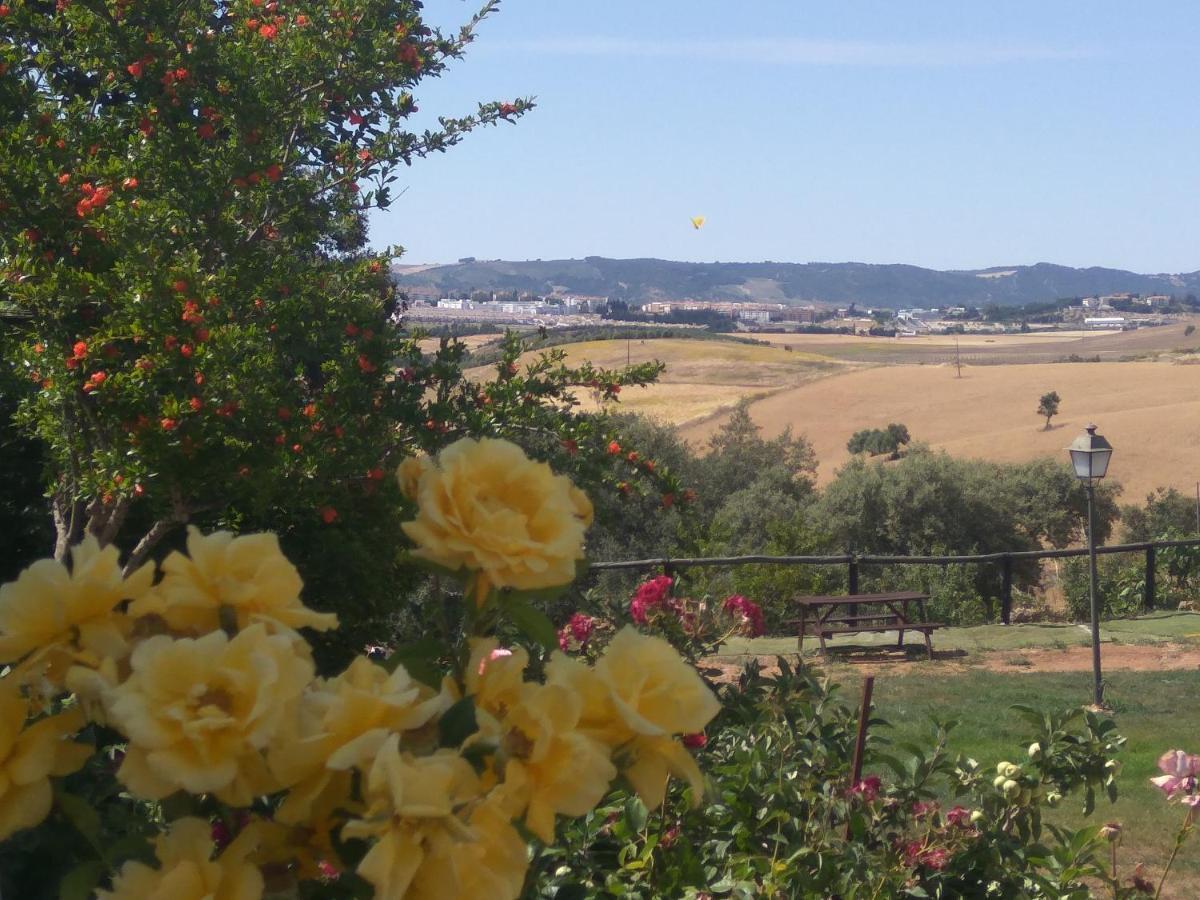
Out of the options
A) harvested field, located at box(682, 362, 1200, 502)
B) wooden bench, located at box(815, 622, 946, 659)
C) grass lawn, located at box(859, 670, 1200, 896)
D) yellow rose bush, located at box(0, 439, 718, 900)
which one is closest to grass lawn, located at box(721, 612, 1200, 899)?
grass lawn, located at box(859, 670, 1200, 896)

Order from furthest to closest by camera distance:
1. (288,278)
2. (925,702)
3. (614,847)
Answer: (925,702) < (288,278) < (614,847)

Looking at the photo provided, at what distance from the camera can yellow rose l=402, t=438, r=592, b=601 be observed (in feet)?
2.95

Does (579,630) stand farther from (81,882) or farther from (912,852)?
(81,882)

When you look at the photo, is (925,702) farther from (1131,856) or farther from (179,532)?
(179,532)

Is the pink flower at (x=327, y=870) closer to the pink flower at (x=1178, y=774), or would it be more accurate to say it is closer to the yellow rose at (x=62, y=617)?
the yellow rose at (x=62, y=617)

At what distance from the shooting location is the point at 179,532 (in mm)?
4496

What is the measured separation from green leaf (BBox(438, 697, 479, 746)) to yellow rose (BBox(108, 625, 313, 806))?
0.36 ft

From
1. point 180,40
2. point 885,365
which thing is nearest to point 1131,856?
point 180,40

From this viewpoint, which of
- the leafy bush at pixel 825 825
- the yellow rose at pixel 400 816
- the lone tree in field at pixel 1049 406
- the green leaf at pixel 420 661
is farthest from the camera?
the lone tree in field at pixel 1049 406

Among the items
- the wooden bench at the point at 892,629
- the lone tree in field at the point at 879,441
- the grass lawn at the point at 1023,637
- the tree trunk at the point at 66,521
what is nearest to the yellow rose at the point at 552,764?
the tree trunk at the point at 66,521

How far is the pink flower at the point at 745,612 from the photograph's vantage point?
284 centimetres

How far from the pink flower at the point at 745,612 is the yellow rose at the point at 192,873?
81.1 inches

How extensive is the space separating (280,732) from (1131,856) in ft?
19.1

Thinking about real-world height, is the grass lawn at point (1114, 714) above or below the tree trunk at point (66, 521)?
below
